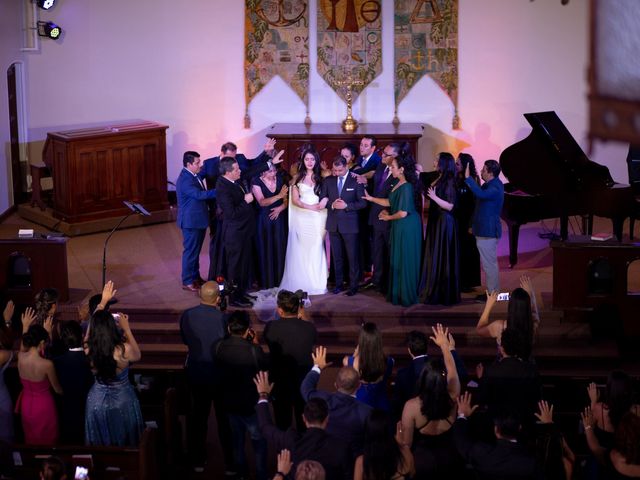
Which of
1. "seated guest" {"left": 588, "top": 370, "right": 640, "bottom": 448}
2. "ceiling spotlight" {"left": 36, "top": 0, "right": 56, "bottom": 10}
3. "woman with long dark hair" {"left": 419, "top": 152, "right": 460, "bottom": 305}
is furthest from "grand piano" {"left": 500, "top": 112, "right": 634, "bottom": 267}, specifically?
"ceiling spotlight" {"left": 36, "top": 0, "right": 56, "bottom": 10}

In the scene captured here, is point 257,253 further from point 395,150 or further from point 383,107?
point 383,107

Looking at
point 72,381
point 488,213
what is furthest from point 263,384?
point 488,213

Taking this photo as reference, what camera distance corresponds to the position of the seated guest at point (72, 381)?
6.84 m

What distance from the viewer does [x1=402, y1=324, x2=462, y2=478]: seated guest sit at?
582cm

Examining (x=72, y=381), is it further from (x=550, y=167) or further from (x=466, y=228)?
(x=550, y=167)

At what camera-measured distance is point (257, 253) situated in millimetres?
10328

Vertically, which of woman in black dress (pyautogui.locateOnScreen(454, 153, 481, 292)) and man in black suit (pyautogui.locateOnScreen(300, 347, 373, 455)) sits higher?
woman in black dress (pyautogui.locateOnScreen(454, 153, 481, 292))

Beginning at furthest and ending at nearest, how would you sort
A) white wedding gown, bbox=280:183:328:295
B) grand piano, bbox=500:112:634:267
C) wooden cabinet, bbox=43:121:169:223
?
wooden cabinet, bbox=43:121:169:223 < grand piano, bbox=500:112:634:267 < white wedding gown, bbox=280:183:328:295

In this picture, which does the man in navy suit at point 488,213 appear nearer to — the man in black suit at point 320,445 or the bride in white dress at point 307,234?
the bride in white dress at point 307,234

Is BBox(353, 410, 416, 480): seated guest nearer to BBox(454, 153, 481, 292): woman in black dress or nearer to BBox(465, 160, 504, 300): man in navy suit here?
BBox(465, 160, 504, 300): man in navy suit

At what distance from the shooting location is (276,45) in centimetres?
1482

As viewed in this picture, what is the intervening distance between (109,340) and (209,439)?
6.86ft

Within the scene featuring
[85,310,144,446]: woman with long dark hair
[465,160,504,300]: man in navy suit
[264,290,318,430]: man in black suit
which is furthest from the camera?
[465,160,504,300]: man in navy suit

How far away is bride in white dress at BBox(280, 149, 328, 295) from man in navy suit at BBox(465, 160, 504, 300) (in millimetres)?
1561
